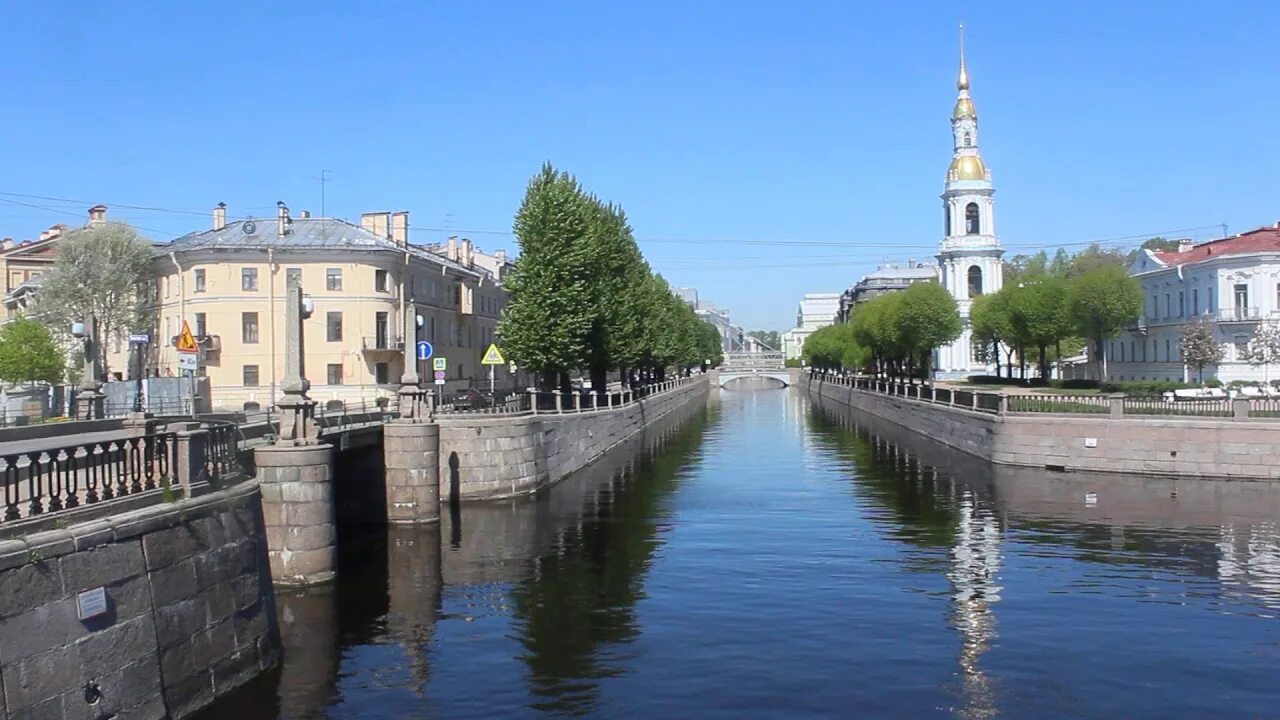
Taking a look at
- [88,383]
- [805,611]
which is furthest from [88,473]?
[88,383]

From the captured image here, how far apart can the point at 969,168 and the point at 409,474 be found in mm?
115560

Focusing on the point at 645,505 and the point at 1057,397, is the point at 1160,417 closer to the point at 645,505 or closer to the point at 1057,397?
the point at 1057,397

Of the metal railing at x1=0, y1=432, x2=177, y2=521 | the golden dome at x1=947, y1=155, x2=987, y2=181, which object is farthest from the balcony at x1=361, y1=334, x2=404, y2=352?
the golden dome at x1=947, y1=155, x2=987, y2=181

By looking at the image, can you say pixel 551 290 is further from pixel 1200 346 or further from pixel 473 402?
pixel 1200 346

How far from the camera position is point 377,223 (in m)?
69.9

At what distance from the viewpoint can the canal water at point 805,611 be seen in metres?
16.7

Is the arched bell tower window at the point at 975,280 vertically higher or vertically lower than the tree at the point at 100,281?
higher

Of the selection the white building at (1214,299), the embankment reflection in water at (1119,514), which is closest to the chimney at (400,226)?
the embankment reflection in water at (1119,514)

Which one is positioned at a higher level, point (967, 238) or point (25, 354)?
point (967, 238)

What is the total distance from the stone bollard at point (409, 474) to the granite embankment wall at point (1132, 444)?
26.1 metres

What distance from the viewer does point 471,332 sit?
8238 centimetres

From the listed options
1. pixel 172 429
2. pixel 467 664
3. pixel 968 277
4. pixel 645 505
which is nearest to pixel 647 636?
pixel 467 664

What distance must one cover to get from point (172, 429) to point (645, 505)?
22.8m

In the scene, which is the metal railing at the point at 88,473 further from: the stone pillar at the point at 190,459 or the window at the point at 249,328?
the window at the point at 249,328
